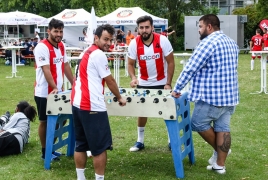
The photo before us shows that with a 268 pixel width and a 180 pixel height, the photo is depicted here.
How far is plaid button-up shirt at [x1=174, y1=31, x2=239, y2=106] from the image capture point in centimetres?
584

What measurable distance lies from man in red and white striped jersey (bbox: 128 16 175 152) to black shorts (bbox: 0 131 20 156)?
1.72m

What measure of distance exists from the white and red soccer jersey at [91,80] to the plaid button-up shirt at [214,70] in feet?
3.42

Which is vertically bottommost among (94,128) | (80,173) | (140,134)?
(80,173)

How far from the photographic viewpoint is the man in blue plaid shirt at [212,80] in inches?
230

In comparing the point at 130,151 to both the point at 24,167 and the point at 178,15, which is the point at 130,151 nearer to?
the point at 24,167

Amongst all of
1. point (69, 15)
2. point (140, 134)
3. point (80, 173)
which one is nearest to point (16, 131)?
point (140, 134)

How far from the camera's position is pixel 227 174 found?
20.6ft

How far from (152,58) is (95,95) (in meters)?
2.04

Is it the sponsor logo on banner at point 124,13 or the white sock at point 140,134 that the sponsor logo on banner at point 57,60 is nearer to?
the white sock at point 140,134

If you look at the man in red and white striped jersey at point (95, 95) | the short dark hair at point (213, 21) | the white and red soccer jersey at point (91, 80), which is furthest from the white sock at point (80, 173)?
the short dark hair at point (213, 21)

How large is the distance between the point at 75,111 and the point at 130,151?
85.8 inches

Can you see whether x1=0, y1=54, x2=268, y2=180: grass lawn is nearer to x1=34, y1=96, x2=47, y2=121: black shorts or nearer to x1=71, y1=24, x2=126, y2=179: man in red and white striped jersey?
x1=34, y1=96, x2=47, y2=121: black shorts

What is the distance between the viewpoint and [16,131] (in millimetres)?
7422

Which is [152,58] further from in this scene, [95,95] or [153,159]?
[95,95]
